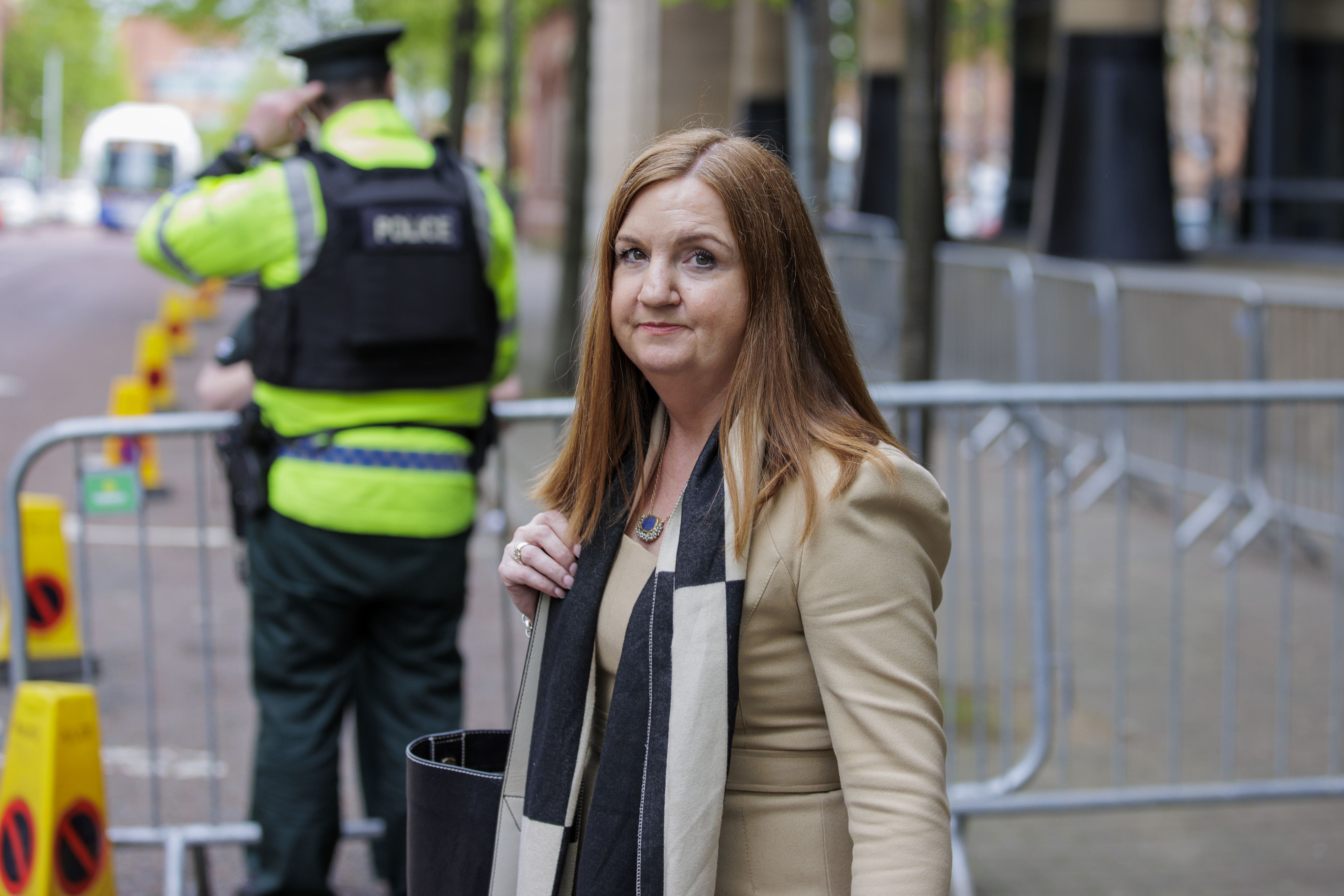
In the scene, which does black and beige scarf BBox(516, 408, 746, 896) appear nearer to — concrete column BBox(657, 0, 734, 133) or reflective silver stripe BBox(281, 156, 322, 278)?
reflective silver stripe BBox(281, 156, 322, 278)

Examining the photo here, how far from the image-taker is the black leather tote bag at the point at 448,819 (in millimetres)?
2105

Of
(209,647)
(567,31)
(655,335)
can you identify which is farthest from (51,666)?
(567,31)

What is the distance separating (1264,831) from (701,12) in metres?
21.7

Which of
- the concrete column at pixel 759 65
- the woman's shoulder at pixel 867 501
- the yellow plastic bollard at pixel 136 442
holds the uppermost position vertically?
the concrete column at pixel 759 65

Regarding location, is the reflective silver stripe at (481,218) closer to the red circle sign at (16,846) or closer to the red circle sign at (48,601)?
the red circle sign at (16,846)

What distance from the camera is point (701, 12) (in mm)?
25062

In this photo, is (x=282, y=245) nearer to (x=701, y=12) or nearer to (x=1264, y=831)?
(x=1264, y=831)

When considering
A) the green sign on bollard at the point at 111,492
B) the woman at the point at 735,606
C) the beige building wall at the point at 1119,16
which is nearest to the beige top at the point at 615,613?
the woman at the point at 735,606

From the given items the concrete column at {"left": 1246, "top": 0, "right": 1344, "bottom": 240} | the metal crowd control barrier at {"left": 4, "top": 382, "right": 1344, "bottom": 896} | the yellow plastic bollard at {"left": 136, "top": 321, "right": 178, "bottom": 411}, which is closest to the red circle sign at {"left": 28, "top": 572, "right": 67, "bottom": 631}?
the metal crowd control barrier at {"left": 4, "top": 382, "right": 1344, "bottom": 896}

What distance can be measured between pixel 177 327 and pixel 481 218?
15070 mm

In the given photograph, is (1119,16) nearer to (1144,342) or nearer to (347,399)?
(1144,342)

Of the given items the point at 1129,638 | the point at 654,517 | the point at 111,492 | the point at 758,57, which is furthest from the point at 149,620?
the point at 758,57

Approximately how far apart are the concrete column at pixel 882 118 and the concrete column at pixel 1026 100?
169 centimetres

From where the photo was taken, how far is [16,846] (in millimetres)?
3506
